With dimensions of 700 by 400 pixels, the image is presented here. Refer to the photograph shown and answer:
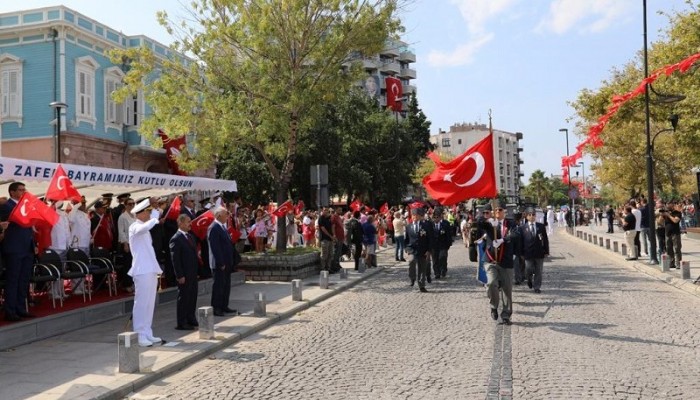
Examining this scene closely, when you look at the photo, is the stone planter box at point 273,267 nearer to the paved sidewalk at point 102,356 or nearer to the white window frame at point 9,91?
the paved sidewalk at point 102,356

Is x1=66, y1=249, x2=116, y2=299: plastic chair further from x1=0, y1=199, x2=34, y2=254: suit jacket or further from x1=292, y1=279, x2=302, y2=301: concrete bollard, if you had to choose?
x1=292, y1=279, x2=302, y2=301: concrete bollard

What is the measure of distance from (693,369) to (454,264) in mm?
13639

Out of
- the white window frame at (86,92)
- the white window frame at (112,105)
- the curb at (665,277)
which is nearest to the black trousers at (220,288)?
the curb at (665,277)

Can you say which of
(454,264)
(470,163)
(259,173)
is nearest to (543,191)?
(259,173)

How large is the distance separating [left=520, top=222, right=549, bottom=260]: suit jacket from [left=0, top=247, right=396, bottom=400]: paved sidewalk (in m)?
4.83

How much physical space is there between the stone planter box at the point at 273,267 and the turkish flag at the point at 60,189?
7.44 meters

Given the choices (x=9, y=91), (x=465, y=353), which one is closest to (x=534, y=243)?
(x=465, y=353)

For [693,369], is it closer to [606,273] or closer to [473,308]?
[473,308]

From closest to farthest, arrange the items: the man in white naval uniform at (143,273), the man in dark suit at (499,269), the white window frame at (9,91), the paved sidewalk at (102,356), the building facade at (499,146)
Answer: the paved sidewalk at (102,356)
the man in white naval uniform at (143,273)
the man in dark suit at (499,269)
the white window frame at (9,91)
the building facade at (499,146)

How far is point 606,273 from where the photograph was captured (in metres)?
17.1

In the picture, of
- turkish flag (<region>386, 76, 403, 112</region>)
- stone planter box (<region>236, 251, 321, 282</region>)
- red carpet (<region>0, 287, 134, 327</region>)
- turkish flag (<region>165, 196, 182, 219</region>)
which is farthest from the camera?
turkish flag (<region>386, 76, 403, 112</region>)

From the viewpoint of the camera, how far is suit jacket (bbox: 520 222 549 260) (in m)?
13.0

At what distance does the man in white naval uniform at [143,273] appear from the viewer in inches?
330

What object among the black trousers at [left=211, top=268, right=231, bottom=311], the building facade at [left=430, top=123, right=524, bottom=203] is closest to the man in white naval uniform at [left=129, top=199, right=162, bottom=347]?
the black trousers at [left=211, top=268, right=231, bottom=311]
